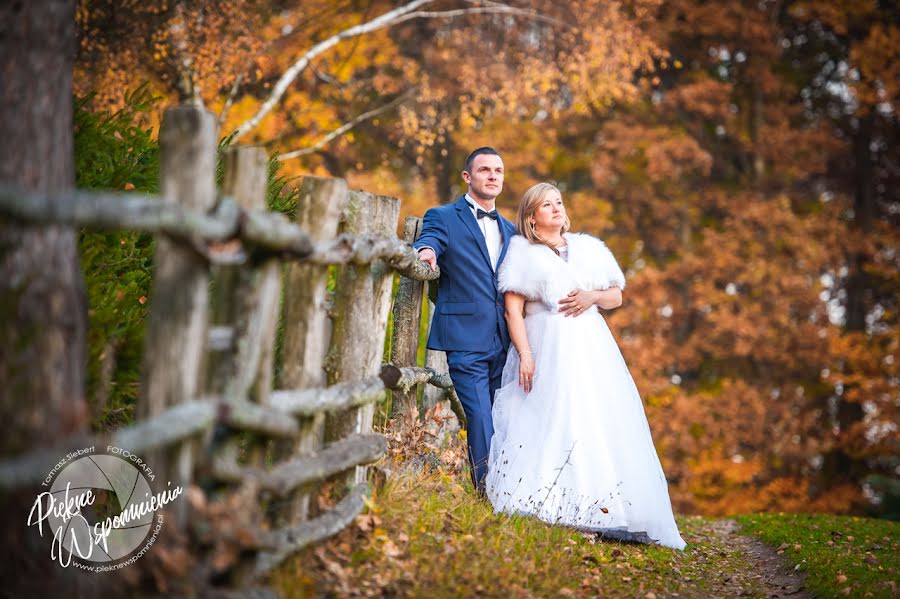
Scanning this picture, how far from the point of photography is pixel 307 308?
11.1 ft

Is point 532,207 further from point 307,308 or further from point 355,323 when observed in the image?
point 307,308

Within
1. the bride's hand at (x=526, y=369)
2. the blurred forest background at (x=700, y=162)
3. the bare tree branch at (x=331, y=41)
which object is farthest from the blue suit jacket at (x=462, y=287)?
the blurred forest background at (x=700, y=162)

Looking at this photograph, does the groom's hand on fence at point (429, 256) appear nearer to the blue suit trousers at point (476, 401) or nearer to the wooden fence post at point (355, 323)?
the blue suit trousers at point (476, 401)

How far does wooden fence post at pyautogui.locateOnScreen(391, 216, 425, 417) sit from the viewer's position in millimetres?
5336

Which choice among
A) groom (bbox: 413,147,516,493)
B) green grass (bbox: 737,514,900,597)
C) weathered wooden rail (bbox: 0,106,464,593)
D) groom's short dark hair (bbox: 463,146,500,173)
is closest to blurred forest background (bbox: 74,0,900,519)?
green grass (bbox: 737,514,900,597)

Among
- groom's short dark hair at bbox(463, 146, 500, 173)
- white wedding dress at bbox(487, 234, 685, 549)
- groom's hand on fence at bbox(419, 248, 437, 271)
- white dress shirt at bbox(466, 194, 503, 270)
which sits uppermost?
groom's short dark hair at bbox(463, 146, 500, 173)

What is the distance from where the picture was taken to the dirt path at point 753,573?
4723 mm

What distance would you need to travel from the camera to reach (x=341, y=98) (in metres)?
13.5

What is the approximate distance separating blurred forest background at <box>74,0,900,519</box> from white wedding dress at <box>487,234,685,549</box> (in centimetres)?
668

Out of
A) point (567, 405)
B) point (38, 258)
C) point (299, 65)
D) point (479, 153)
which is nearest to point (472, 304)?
point (567, 405)

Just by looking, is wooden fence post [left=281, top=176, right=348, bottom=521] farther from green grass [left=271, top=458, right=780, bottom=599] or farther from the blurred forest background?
the blurred forest background

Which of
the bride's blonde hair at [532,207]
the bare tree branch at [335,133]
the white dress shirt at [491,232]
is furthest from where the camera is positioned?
the bare tree branch at [335,133]

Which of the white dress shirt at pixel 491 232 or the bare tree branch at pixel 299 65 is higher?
the bare tree branch at pixel 299 65

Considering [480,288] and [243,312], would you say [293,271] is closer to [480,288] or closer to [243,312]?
[243,312]
